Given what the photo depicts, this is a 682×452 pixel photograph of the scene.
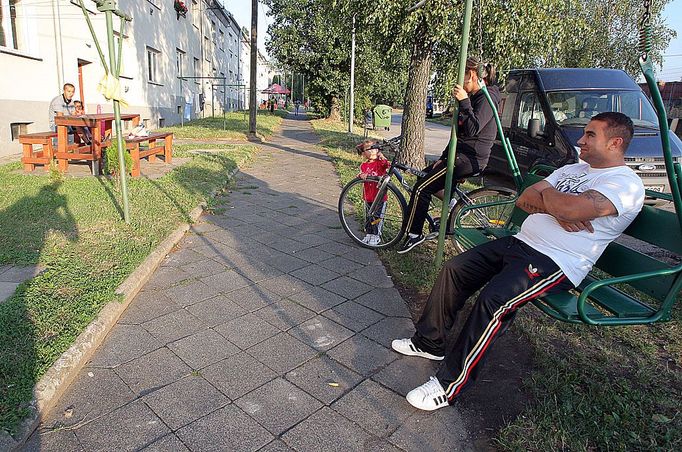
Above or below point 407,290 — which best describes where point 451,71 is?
above

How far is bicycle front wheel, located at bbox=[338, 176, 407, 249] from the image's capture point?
492 cm

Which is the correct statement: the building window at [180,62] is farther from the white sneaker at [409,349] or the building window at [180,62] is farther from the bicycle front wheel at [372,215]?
the white sneaker at [409,349]

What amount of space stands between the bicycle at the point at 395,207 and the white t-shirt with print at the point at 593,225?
6.18 ft

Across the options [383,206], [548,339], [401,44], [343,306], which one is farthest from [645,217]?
[401,44]

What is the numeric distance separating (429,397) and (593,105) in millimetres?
6990

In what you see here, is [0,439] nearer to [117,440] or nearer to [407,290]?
[117,440]

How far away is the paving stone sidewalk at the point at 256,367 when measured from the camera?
7.52ft

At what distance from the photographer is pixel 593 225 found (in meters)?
2.53

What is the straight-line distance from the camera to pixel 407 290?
4.06m

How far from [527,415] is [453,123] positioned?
8.00 feet

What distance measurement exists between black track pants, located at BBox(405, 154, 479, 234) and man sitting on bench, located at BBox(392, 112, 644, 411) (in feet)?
5.40

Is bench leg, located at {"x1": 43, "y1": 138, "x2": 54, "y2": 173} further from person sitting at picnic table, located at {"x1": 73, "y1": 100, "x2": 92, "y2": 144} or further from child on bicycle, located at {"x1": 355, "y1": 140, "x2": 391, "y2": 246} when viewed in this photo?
child on bicycle, located at {"x1": 355, "y1": 140, "x2": 391, "y2": 246}

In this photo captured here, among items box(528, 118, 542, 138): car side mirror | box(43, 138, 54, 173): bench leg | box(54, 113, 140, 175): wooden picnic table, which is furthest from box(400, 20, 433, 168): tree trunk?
box(43, 138, 54, 173): bench leg

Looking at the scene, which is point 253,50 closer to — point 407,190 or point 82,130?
point 82,130
